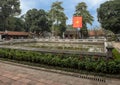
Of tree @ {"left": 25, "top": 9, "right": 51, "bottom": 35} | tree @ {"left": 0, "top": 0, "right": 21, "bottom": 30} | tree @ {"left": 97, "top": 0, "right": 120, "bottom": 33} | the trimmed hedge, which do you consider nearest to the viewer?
the trimmed hedge

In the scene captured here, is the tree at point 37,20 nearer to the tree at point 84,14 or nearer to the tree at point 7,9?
the tree at point 7,9

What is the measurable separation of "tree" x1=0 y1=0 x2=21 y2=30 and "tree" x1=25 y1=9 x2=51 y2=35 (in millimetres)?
3722

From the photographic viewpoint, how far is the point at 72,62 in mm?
7180

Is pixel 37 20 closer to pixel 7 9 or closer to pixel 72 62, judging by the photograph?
pixel 7 9

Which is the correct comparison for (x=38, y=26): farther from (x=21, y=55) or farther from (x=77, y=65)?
(x=77, y=65)

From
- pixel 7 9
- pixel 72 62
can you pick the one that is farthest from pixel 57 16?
pixel 72 62

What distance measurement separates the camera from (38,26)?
42.3 metres

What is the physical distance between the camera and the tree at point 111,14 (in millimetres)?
28737

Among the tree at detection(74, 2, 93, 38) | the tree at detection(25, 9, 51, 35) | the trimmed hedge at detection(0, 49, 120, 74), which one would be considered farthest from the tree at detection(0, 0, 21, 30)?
the trimmed hedge at detection(0, 49, 120, 74)

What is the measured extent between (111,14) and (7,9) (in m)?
25.7

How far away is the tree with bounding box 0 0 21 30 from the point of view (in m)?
37.7

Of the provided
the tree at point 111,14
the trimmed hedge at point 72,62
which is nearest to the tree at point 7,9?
the tree at point 111,14

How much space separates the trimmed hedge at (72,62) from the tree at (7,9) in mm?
31709

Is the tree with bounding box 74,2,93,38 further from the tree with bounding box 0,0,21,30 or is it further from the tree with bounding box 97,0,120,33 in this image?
the tree with bounding box 0,0,21,30
